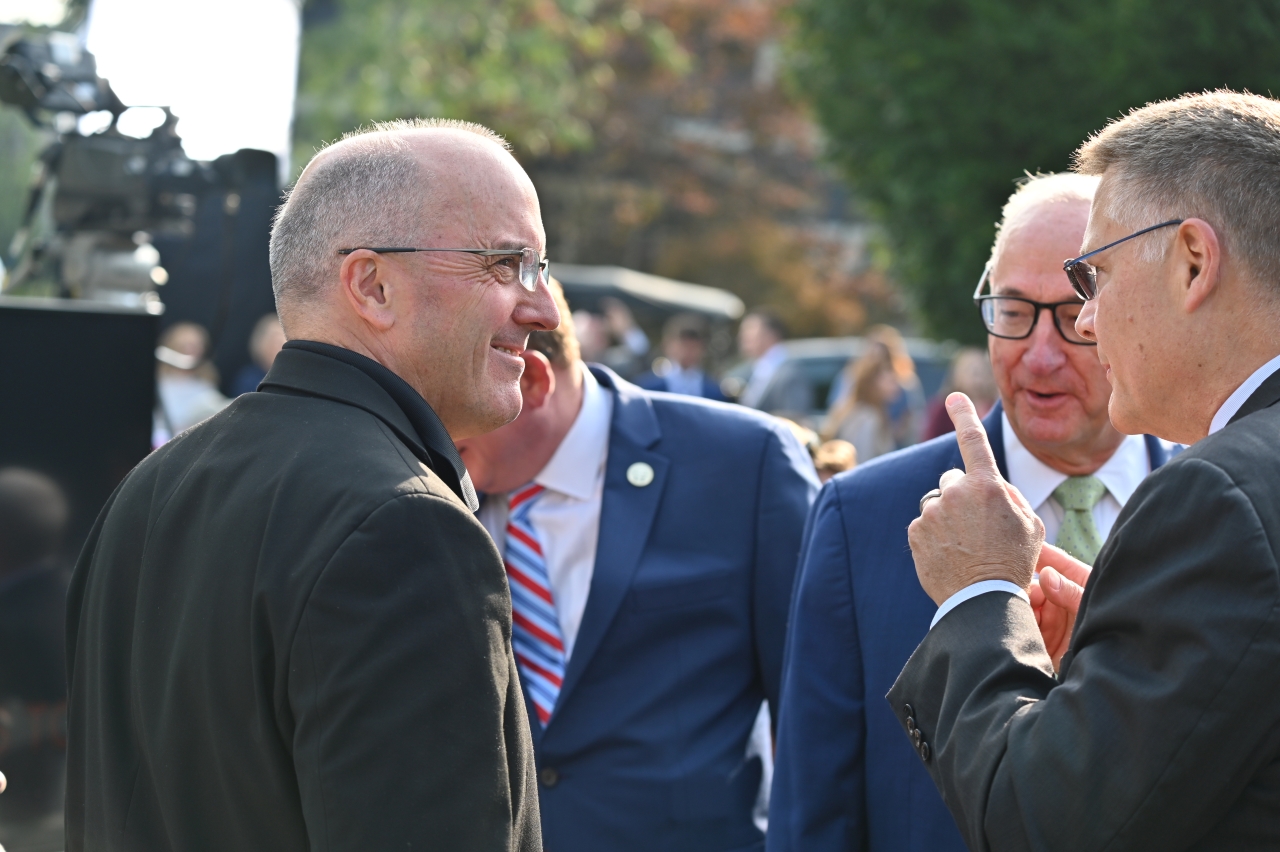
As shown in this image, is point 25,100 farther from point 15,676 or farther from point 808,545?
point 808,545

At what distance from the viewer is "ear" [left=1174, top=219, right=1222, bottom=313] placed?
68.9 inches

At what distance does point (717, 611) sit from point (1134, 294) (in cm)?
140

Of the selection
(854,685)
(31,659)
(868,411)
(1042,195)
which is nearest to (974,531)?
(854,685)

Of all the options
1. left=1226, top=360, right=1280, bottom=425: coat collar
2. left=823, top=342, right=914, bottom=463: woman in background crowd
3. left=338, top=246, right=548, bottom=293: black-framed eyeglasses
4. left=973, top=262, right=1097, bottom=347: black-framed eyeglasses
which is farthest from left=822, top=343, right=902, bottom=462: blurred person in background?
left=1226, top=360, right=1280, bottom=425: coat collar

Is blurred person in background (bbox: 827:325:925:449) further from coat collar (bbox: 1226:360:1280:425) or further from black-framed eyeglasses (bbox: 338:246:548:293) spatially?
coat collar (bbox: 1226:360:1280:425)

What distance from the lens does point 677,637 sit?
9.84 feet

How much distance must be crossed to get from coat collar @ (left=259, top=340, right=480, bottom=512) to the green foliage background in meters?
5.65

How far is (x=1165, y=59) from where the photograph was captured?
7168 millimetres

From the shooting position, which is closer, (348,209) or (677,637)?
(348,209)

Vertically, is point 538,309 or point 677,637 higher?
point 538,309

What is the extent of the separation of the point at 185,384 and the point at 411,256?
5.64 metres

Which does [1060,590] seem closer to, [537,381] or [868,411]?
[537,381]

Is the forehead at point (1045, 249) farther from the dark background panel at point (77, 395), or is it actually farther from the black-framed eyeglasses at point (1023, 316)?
the dark background panel at point (77, 395)

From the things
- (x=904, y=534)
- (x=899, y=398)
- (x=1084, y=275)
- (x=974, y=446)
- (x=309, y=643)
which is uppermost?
(x=1084, y=275)
